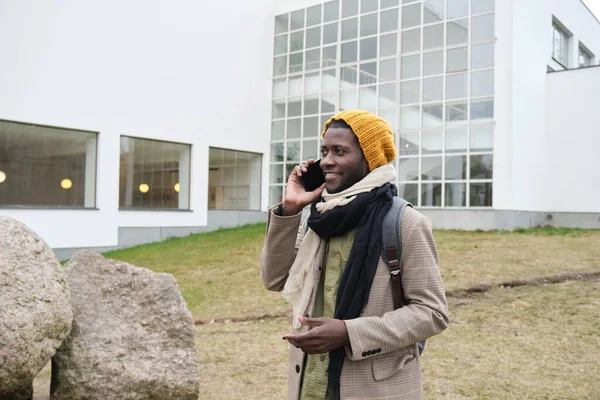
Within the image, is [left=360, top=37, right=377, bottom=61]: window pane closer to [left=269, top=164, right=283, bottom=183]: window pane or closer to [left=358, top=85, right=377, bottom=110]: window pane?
[left=358, top=85, right=377, bottom=110]: window pane

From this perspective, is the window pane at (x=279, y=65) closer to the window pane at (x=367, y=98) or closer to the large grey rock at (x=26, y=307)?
the window pane at (x=367, y=98)

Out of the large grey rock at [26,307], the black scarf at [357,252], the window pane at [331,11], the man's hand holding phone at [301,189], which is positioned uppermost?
the window pane at [331,11]

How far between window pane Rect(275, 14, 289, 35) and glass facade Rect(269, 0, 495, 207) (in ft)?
0.22

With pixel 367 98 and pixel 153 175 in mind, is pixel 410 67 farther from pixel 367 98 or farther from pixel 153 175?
pixel 153 175

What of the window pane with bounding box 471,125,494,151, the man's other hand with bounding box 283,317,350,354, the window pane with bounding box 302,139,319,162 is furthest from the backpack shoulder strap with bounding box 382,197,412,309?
the window pane with bounding box 302,139,319,162

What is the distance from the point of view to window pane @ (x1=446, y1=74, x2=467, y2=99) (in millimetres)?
19750

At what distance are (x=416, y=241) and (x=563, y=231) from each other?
726 inches

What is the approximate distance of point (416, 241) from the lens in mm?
2143

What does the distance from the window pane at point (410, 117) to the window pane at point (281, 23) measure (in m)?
7.35

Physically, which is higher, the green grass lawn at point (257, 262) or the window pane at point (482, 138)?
the window pane at point (482, 138)

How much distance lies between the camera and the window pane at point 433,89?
20203 millimetres

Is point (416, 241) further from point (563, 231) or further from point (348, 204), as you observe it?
point (563, 231)

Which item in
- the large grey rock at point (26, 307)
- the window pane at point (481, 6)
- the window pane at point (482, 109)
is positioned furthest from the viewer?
the window pane at point (481, 6)

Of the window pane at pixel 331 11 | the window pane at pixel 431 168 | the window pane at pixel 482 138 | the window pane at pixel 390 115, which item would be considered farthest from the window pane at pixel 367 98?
the window pane at pixel 482 138
